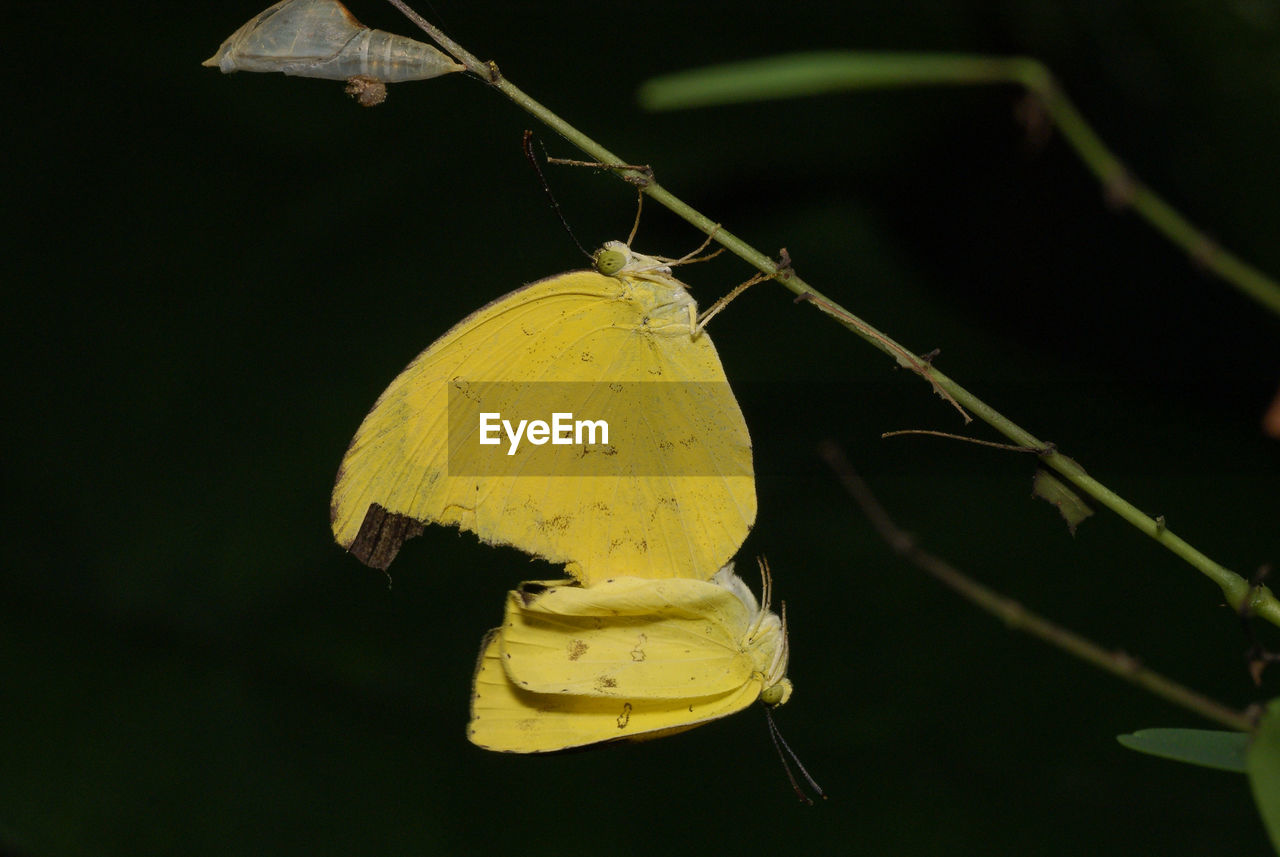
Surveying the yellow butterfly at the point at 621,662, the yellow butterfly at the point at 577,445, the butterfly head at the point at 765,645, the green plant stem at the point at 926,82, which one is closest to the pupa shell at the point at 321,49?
the yellow butterfly at the point at 577,445

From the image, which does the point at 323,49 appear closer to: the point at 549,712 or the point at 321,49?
the point at 321,49

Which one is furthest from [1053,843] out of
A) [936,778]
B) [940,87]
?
[940,87]

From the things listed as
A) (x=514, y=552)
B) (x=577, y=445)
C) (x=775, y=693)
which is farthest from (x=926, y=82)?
(x=514, y=552)

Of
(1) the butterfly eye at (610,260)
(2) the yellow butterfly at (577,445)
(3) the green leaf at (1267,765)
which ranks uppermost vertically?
(1) the butterfly eye at (610,260)

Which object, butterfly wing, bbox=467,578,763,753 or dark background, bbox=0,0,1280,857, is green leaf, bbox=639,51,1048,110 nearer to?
butterfly wing, bbox=467,578,763,753

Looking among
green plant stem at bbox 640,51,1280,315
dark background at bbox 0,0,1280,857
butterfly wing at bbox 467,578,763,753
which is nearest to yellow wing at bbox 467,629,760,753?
butterfly wing at bbox 467,578,763,753

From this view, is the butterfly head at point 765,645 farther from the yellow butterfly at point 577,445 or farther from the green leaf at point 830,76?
the green leaf at point 830,76

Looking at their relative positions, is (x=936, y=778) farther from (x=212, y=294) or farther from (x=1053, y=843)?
(x=212, y=294)
